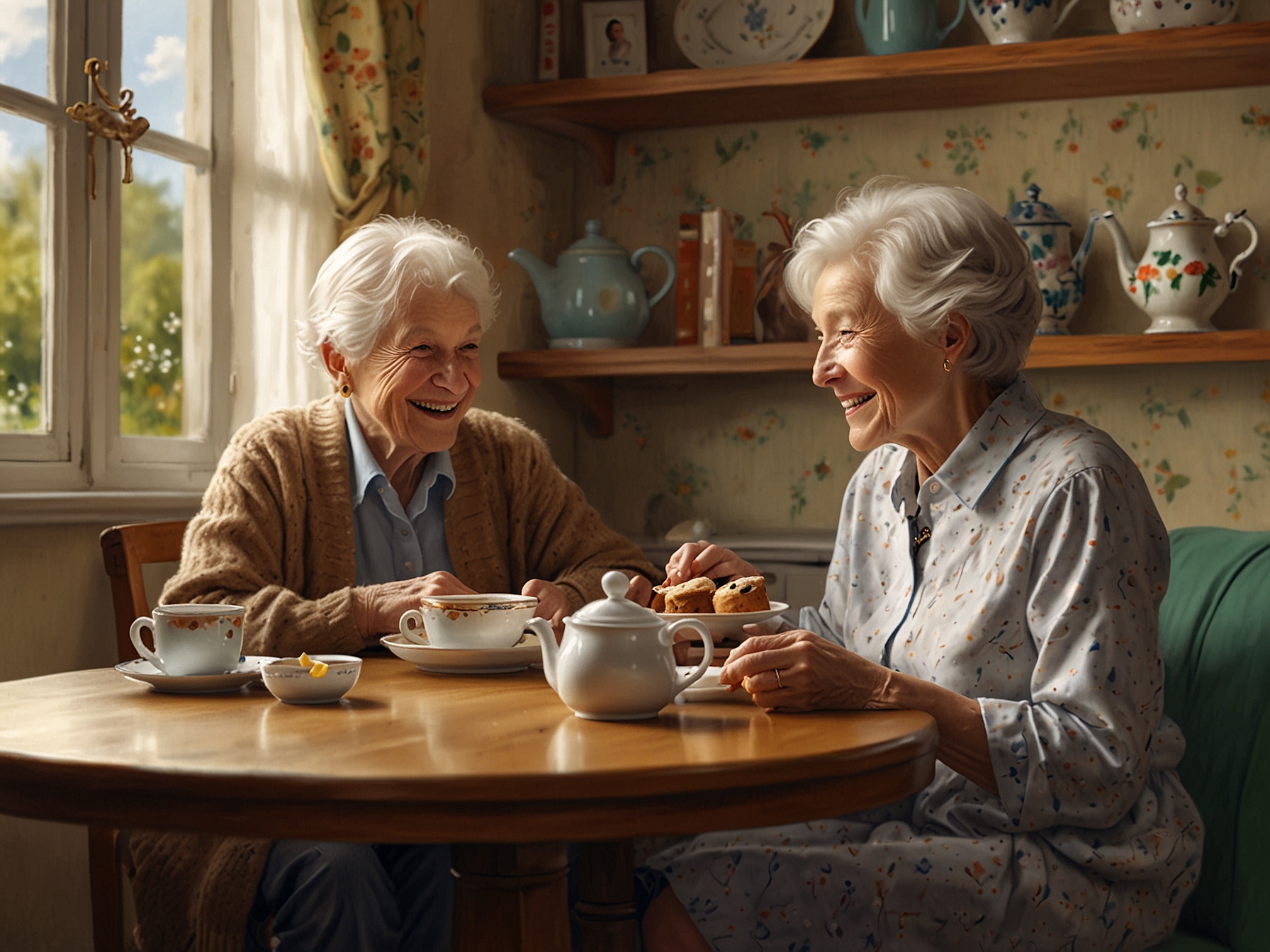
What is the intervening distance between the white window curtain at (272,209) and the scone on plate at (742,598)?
1.27 meters

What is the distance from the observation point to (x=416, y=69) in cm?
271

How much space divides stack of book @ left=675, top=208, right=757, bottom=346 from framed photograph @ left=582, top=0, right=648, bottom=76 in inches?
16.4

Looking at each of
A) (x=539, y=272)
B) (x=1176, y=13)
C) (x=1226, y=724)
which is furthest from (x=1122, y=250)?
(x=1226, y=724)

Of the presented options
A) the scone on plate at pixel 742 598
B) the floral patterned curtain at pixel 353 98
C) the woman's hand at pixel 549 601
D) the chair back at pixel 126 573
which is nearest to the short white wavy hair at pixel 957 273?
the scone on plate at pixel 742 598

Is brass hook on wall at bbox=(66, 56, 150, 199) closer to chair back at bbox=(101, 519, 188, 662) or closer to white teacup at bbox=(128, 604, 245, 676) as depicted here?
chair back at bbox=(101, 519, 188, 662)

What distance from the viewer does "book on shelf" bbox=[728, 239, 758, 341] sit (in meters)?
3.18

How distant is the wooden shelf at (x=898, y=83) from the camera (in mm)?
2691

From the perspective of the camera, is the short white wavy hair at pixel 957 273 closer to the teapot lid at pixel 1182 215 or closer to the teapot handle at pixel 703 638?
the teapot handle at pixel 703 638

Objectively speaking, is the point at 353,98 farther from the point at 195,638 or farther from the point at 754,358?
the point at 195,638

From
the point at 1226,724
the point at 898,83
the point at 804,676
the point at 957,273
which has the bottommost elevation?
the point at 1226,724

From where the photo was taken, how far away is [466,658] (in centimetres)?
153

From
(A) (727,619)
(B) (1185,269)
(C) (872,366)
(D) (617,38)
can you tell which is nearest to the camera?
(A) (727,619)

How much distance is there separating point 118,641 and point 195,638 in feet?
2.06

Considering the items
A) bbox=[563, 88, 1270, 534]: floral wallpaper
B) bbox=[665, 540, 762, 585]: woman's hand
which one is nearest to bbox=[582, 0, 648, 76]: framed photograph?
bbox=[563, 88, 1270, 534]: floral wallpaper
